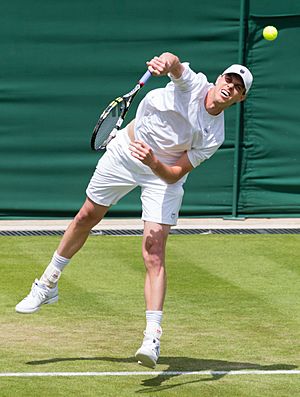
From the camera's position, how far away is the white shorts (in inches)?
295

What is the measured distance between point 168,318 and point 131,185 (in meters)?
1.47

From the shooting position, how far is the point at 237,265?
11.1 meters

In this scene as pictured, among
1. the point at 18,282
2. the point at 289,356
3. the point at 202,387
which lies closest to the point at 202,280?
the point at 18,282

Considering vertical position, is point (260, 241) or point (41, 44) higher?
point (41, 44)

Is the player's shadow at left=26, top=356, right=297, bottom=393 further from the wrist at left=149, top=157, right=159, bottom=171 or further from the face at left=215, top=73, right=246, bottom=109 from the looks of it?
the face at left=215, top=73, right=246, bottom=109

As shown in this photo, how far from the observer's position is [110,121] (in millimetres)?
8414

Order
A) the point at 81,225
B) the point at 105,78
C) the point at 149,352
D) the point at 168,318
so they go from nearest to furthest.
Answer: the point at 149,352 < the point at 81,225 < the point at 168,318 < the point at 105,78

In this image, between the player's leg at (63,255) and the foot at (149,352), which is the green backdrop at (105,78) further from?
the foot at (149,352)

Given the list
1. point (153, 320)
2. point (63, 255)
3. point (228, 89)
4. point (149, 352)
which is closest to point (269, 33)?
point (63, 255)

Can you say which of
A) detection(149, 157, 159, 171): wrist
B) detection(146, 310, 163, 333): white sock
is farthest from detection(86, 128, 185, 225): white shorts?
detection(146, 310, 163, 333): white sock

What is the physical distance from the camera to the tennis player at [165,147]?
7223 mm

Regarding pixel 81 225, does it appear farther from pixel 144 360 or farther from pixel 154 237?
pixel 144 360

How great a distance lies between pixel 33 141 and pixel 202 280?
365 centimetres

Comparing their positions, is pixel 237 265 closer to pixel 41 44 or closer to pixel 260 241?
pixel 260 241
